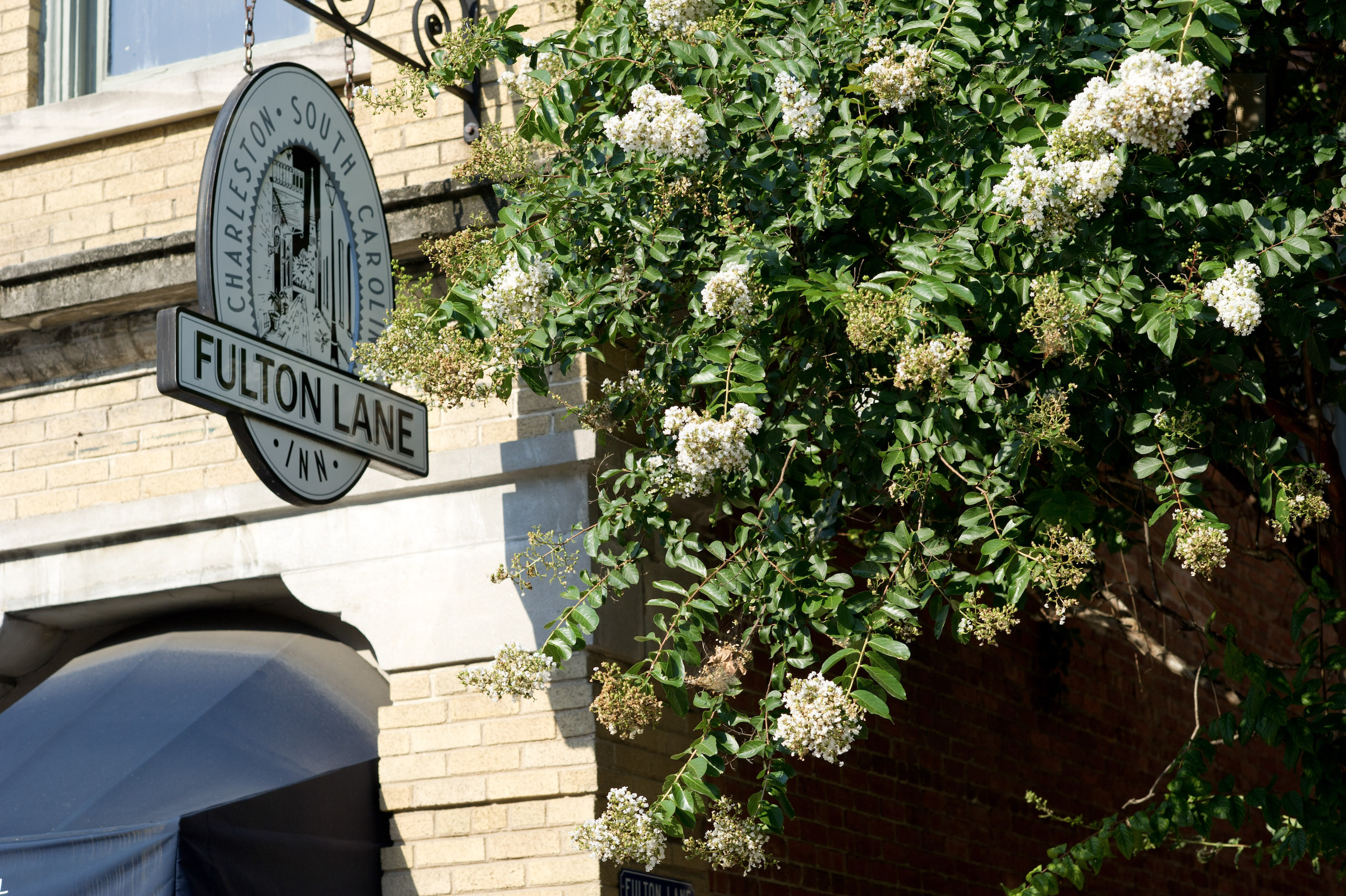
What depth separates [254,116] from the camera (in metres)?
4.57

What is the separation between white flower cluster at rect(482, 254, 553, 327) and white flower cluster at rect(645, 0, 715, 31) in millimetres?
728

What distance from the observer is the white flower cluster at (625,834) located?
12.0 feet

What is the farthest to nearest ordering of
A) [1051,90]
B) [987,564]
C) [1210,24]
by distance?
[1051,90]
[987,564]
[1210,24]

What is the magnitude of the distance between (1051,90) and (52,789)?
365 centimetres

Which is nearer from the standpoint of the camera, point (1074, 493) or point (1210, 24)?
point (1210, 24)

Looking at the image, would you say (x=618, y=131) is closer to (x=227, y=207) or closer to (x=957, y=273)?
(x=957, y=273)

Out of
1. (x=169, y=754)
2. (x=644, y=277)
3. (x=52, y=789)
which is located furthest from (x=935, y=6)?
(x=52, y=789)

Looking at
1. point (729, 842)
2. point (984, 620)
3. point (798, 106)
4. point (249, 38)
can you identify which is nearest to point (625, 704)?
point (729, 842)

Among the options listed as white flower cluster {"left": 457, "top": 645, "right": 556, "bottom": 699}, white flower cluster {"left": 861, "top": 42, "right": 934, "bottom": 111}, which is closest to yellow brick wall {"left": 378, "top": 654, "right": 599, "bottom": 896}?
white flower cluster {"left": 457, "top": 645, "right": 556, "bottom": 699}

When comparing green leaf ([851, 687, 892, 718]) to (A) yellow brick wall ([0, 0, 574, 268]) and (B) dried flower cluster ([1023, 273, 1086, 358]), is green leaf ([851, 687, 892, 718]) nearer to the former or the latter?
(B) dried flower cluster ([1023, 273, 1086, 358])

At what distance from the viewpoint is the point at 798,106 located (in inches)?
149

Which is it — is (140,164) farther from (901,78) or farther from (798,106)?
(901,78)

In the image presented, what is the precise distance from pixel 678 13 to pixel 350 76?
1.70 meters

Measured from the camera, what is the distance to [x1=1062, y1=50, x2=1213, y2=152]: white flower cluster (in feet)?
10.6
